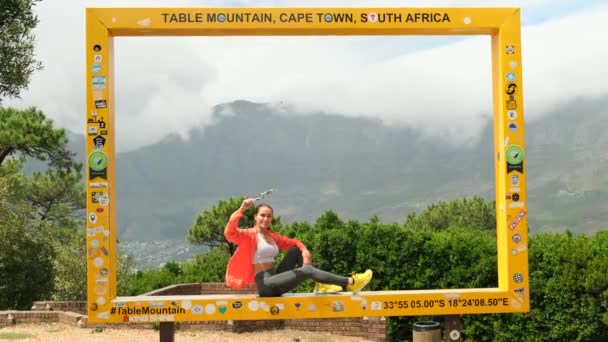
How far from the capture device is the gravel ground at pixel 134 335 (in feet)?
37.9

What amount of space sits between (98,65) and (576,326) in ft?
25.4

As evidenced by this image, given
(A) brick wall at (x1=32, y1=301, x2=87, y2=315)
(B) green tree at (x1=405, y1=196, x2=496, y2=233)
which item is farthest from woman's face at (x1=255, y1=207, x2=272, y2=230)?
(B) green tree at (x1=405, y1=196, x2=496, y2=233)

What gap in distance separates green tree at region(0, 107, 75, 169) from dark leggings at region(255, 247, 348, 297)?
49.6 feet

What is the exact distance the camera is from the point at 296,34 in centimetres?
754

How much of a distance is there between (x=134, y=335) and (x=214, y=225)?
40.7 ft

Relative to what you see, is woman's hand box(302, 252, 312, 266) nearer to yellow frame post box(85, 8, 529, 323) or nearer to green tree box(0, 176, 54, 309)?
yellow frame post box(85, 8, 529, 323)

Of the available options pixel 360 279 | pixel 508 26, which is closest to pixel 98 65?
pixel 360 279

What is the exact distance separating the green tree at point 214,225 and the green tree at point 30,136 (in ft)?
17.4

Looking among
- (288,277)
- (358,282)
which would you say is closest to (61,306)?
(288,277)

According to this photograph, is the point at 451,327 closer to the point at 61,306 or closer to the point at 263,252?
the point at 263,252

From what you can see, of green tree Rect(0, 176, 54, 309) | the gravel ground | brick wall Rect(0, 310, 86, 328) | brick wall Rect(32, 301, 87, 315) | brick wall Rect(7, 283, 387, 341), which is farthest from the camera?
green tree Rect(0, 176, 54, 309)

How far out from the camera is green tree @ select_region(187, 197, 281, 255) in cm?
2403

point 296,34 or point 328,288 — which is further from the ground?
point 296,34

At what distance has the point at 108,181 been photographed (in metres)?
7.32
